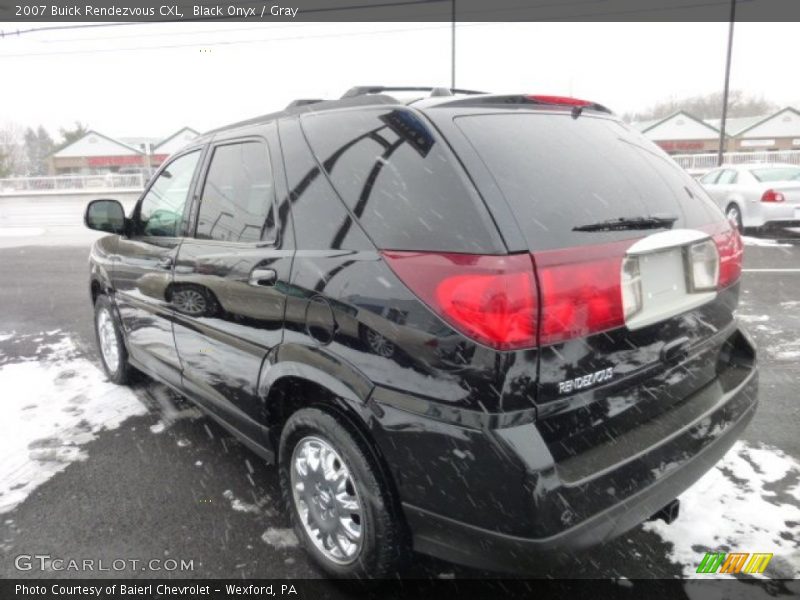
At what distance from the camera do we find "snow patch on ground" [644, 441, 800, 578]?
236 centimetres

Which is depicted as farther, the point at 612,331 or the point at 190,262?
the point at 190,262

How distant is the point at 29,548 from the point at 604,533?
2.46 m

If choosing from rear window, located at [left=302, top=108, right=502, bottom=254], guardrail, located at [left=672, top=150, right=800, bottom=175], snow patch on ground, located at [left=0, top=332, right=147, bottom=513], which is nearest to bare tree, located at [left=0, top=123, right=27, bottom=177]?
guardrail, located at [left=672, top=150, right=800, bottom=175]

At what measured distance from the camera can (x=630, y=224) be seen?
1.96 metres

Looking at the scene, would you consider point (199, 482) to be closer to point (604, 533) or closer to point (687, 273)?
point (604, 533)

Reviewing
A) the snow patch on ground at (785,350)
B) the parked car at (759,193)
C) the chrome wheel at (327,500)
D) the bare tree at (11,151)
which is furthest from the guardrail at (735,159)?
the bare tree at (11,151)

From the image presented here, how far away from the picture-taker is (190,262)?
296 cm

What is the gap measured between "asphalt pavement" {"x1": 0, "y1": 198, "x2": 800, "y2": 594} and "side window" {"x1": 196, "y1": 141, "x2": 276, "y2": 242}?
131 cm

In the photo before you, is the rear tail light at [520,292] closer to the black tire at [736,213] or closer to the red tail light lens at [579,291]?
the red tail light lens at [579,291]

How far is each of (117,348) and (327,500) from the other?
2.77 meters

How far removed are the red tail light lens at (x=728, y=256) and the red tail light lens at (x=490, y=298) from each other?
1.08 m

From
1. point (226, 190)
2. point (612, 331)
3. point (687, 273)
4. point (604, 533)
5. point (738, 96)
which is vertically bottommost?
point (604, 533)

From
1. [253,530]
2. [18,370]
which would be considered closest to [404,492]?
[253,530]

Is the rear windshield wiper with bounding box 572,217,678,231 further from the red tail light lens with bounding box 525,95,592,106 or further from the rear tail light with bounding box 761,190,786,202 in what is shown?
the rear tail light with bounding box 761,190,786,202
